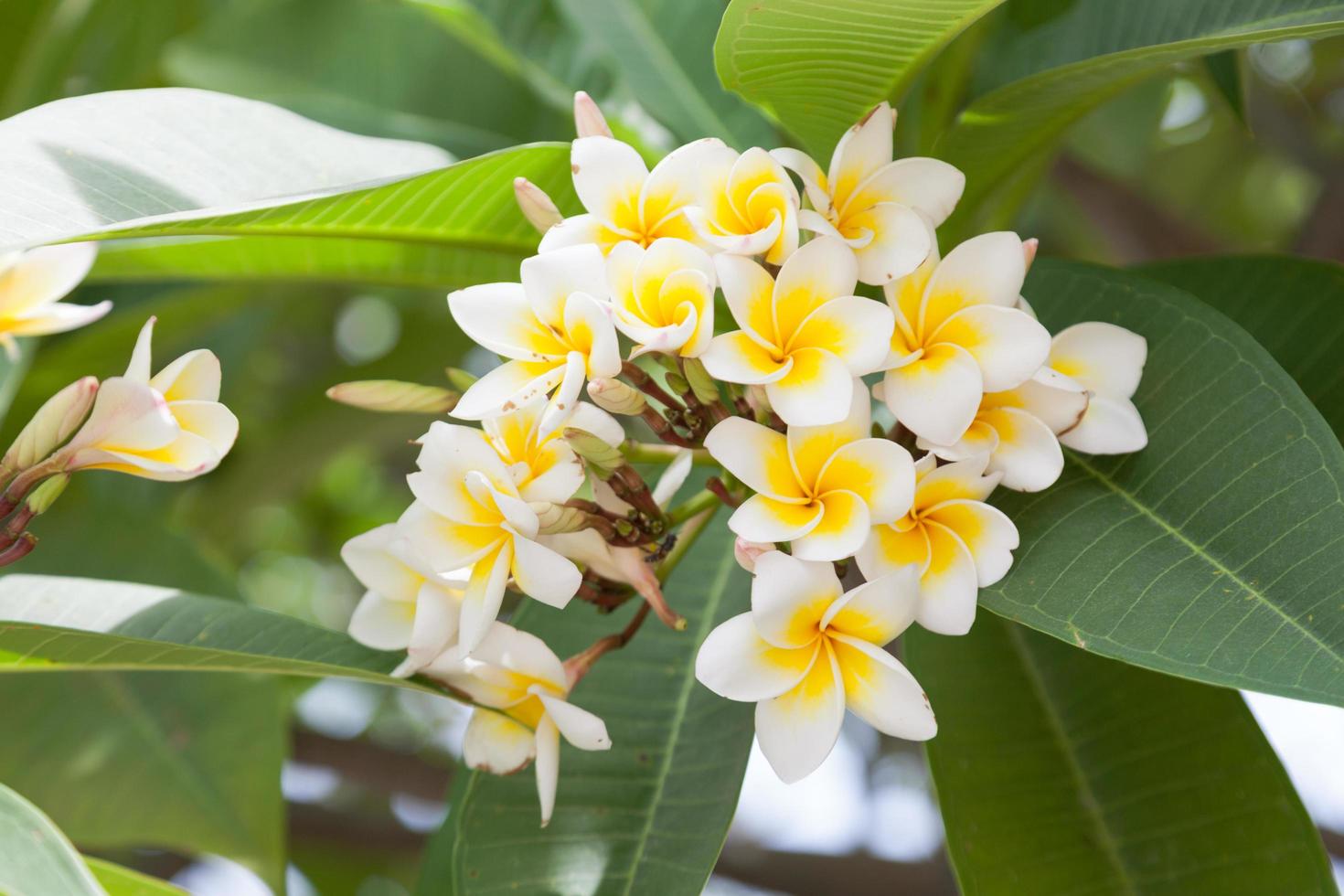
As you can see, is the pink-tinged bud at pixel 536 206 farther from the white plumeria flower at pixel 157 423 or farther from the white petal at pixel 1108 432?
the white petal at pixel 1108 432

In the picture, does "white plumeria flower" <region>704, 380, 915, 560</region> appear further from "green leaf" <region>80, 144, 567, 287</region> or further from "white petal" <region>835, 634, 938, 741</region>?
"green leaf" <region>80, 144, 567, 287</region>

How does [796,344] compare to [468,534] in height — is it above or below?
above

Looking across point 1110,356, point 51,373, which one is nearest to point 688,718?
point 1110,356

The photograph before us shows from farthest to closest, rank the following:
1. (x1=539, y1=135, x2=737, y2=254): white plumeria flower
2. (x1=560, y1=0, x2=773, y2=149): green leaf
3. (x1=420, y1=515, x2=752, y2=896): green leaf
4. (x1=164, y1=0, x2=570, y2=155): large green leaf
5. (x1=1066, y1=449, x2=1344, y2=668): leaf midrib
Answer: (x1=164, y1=0, x2=570, y2=155): large green leaf
(x1=560, y1=0, x2=773, y2=149): green leaf
(x1=420, y1=515, x2=752, y2=896): green leaf
(x1=539, y1=135, x2=737, y2=254): white plumeria flower
(x1=1066, y1=449, x2=1344, y2=668): leaf midrib

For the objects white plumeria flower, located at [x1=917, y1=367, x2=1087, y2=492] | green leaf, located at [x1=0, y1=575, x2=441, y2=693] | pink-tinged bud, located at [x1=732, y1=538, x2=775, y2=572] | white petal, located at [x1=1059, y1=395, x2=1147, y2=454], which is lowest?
green leaf, located at [x1=0, y1=575, x2=441, y2=693]

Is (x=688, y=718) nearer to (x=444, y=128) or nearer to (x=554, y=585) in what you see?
(x=554, y=585)

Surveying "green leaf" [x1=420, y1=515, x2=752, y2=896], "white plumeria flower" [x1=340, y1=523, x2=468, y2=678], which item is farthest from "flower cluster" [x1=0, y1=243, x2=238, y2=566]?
"green leaf" [x1=420, y1=515, x2=752, y2=896]

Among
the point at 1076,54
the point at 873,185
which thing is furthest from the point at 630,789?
the point at 1076,54

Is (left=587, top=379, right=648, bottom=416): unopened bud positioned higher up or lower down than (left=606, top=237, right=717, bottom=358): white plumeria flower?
lower down
